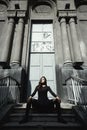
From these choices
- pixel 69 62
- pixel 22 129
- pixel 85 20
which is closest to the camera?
pixel 22 129

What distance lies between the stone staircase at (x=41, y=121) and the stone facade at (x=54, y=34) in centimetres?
217

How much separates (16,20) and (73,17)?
3.68 metres

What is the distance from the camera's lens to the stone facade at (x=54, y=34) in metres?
7.91

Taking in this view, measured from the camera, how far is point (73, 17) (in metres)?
9.94

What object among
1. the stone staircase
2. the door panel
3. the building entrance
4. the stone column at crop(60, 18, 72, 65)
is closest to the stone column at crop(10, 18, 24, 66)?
the building entrance

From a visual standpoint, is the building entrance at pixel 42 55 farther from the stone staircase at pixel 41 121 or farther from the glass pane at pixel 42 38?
the stone staircase at pixel 41 121

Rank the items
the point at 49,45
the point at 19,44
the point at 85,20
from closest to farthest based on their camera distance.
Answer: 1. the point at 19,44
2. the point at 49,45
3. the point at 85,20

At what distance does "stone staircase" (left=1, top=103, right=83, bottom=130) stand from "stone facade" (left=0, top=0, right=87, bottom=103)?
2172 millimetres

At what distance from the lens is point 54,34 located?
32.3 feet

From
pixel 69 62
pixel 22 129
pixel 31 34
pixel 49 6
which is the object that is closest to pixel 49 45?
pixel 31 34

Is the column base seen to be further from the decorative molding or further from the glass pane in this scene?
the decorative molding

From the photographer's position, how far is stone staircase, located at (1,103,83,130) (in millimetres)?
4043

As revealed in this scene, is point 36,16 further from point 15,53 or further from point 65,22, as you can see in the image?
point 15,53

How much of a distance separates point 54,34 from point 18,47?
2.62 meters
